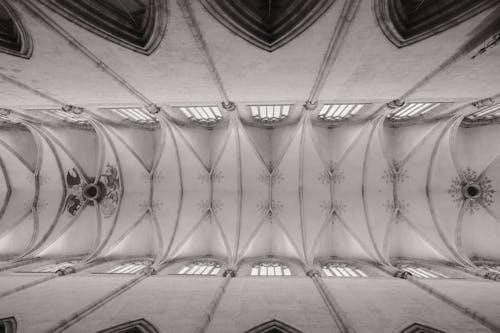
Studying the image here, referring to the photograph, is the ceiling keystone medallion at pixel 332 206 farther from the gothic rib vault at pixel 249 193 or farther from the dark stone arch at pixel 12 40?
the dark stone arch at pixel 12 40

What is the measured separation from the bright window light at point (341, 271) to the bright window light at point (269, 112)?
7957mm

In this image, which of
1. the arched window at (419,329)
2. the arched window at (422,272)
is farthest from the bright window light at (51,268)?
the arched window at (422,272)

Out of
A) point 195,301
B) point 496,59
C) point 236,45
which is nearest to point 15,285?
point 195,301

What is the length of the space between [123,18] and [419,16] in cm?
702

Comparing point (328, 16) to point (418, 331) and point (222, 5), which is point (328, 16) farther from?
point (418, 331)

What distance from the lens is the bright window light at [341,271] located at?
40.4 feet

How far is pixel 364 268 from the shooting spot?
1311 centimetres

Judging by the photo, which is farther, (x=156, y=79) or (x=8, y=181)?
(x=8, y=181)

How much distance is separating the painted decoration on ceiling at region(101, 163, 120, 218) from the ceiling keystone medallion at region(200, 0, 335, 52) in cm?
1180

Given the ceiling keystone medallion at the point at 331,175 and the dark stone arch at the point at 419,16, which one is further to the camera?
the ceiling keystone medallion at the point at 331,175

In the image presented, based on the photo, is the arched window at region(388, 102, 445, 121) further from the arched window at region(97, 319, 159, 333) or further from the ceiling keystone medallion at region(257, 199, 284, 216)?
the arched window at region(97, 319, 159, 333)

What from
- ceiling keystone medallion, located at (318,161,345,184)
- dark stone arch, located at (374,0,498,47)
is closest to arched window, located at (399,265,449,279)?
ceiling keystone medallion, located at (318,161,345,184)

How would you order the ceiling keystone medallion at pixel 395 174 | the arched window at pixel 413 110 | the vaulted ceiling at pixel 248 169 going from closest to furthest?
1. the vaulted ceiling at pixel 248 169
2. the arched window at pixel 413 110
3. the ceiling keystone medallion at pixel 395 174

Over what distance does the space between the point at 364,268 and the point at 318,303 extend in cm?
→ 628
